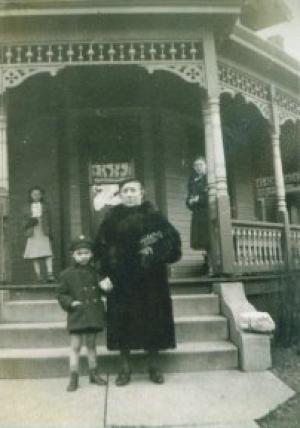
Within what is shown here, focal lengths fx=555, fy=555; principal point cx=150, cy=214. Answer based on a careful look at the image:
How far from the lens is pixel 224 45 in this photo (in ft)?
28.7

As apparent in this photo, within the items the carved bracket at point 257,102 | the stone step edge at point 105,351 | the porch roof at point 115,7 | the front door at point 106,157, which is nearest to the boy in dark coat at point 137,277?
the stone step edge at point 105,351

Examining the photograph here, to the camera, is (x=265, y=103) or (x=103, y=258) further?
(x=265, y=103)

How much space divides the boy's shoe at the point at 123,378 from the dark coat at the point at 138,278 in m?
0.24

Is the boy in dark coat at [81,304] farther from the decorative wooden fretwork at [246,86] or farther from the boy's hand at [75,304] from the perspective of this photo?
the decorative wooden fretwork at [246,86]

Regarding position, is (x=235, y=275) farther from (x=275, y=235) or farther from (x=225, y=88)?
(x=225, y=88)

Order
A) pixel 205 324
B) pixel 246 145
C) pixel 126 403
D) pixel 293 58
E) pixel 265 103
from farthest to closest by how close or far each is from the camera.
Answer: pixel 246 145
pixel 293 58
pixel 265 103
pixel 205 324
pixel 126 403

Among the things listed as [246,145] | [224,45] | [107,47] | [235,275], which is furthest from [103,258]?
[246,145]

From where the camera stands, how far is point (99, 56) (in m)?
7.91

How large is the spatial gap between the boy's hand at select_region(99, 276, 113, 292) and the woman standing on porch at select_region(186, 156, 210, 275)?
3042 millimetres

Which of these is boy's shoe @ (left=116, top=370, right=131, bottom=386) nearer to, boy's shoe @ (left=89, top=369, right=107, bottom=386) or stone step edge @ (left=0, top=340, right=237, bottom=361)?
boy's shoe @ (left=89, top=369, right=107, bottom=386)

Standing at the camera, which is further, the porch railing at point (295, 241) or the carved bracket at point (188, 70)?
the porch railing at point (295, 241)

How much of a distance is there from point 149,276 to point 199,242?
2.91 m

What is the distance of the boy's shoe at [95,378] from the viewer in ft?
17.3

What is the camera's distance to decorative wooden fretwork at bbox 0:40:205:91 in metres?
7.71
